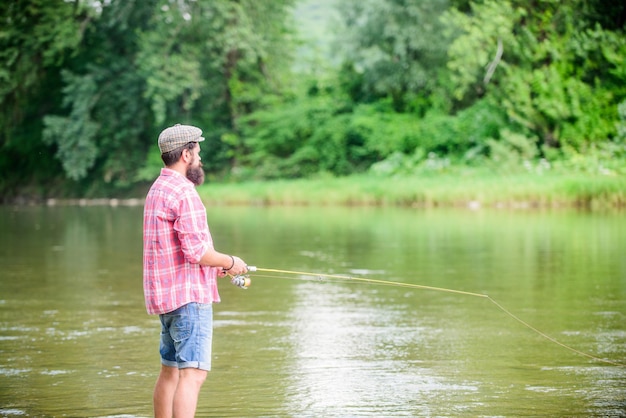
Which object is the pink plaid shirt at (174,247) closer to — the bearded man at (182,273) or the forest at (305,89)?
the bearded man at (182,273)

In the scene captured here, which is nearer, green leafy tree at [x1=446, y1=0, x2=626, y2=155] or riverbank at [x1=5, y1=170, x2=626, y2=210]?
riverbank at [x1=5, y1=170, x2=626, y2=210]

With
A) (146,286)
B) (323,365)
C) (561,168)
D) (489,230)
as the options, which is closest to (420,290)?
(323,365)

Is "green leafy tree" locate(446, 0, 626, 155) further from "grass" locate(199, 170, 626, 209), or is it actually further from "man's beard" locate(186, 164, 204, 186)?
"man's beard" locate(186, 164, 204, 186)

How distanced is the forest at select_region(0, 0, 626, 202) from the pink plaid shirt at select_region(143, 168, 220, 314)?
87.3ft

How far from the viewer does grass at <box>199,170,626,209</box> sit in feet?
88.3

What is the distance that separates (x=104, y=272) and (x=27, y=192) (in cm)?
3613

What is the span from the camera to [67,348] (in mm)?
7719

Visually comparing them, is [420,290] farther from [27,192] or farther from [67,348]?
[27,192]

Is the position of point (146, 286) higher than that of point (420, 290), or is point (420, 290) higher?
point (146, 286)

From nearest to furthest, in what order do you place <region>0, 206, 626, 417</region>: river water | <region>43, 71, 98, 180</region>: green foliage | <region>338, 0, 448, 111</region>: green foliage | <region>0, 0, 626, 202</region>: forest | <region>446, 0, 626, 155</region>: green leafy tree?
<region>0, 206, 626, 417</region>: river water, <region>446, 0, 626, 155</region>: green leafy tree, <region>0, 0, 626, 202</region>: forest, <region>338, 0, 448, 111</region>: green foliage, <region>43, 71, 98, 180</region>: green foliage

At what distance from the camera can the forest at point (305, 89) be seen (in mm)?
34812

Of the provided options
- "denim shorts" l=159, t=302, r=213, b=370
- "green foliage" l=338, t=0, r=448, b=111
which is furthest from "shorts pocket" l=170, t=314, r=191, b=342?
"green foliage" l=338, t=0, r=448, b=111

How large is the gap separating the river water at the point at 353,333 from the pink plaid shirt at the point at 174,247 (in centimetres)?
118

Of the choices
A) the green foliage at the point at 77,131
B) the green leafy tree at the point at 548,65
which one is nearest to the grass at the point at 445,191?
the green leafy tree at the point at 548,65
